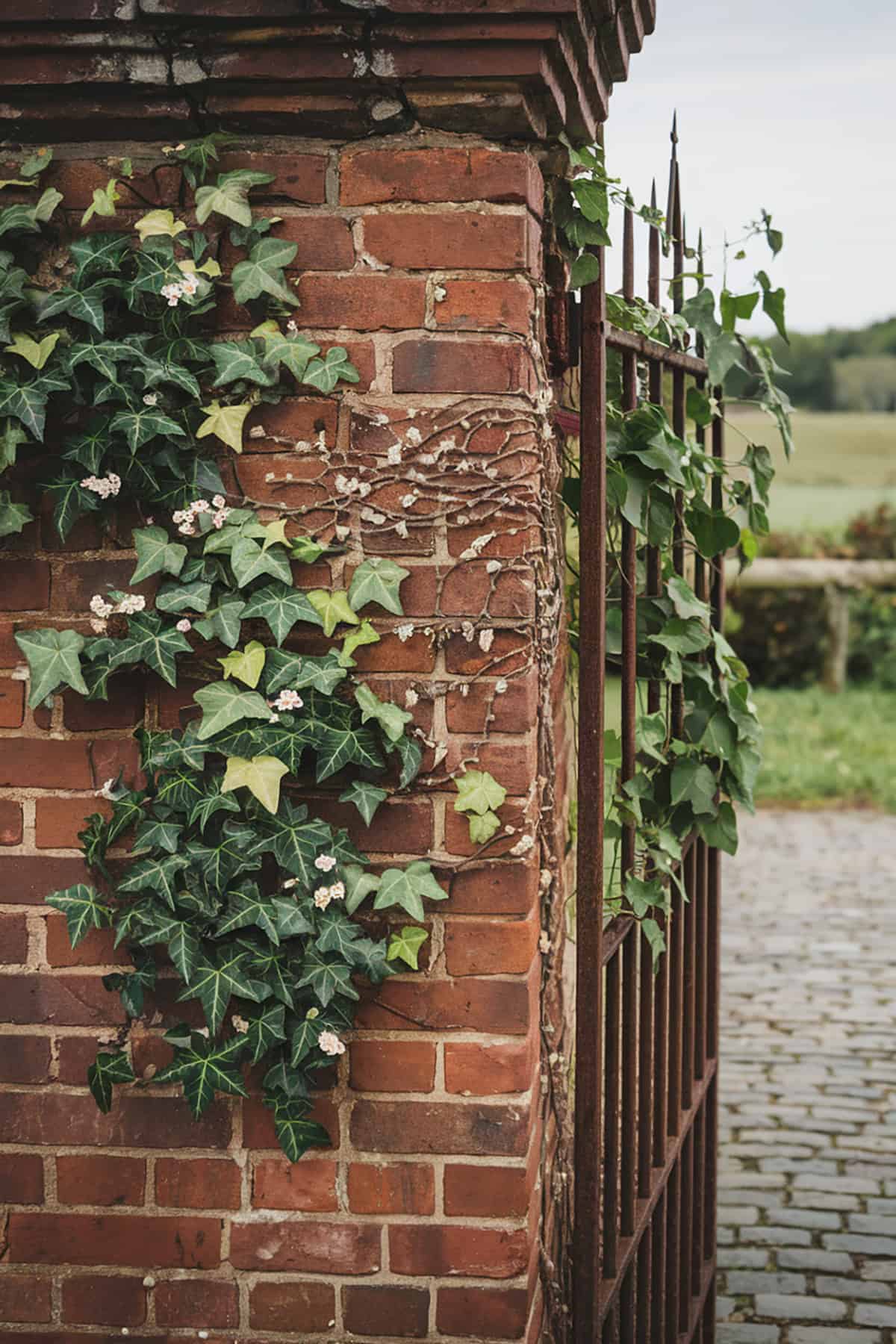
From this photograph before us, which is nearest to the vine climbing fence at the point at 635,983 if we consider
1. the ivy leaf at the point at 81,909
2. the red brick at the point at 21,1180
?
the ivy leaf at the point at 81,909

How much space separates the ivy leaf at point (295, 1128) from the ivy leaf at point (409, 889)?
1.06 feet

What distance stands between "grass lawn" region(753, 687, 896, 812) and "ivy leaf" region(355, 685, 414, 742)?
9.06 meters

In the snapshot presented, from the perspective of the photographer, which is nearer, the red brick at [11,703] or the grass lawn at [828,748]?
the red brick at [11,703]

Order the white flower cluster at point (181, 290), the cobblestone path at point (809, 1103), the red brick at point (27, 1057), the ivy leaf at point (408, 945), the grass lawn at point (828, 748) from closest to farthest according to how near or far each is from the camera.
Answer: the white flower cluster at point (181, 290)
the ivy leaf at point (408, 945)
the red brick at point (27, 1057)
the cobblestone path at point (809, 1103)
the grass lawn at point (828, 748)

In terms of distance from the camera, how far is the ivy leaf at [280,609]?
2.02 meters

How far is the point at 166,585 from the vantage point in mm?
2051

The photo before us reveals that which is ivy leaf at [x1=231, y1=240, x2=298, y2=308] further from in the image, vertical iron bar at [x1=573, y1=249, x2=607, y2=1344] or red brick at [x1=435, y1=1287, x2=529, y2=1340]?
red brick at [x1=435, y1=1287, x2=529, y2=1340]

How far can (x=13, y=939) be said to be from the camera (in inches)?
85.3

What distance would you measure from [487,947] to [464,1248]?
459mm

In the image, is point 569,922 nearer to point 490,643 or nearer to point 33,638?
point 490,643

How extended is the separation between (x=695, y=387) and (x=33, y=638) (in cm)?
165

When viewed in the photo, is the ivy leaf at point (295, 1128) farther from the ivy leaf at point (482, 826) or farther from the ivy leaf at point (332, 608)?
the ivy leaf at point (332, 608)

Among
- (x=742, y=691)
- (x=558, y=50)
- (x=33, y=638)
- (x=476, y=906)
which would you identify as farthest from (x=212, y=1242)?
(x=558, y=50)

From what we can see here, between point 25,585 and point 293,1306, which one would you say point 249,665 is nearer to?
point 25,585
